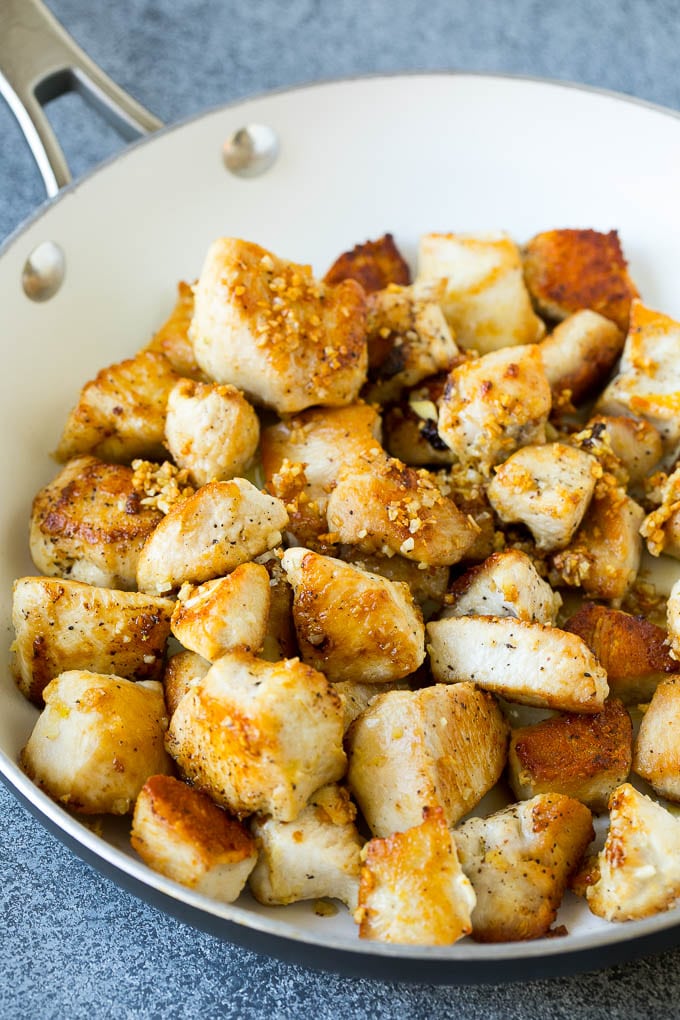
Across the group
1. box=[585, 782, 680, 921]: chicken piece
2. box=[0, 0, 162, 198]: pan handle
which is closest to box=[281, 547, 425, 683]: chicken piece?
box=[585, 782, 680, 921]: chicken piece

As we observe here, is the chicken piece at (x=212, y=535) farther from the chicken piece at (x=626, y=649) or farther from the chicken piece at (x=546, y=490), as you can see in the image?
the chicken piece at (x=626, y=649)

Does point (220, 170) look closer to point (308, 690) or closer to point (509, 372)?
point (509, 372)

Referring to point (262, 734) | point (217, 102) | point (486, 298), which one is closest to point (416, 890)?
point (262, 734)

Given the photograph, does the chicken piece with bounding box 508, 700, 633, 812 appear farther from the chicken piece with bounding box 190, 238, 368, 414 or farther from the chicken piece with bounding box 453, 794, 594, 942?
the chicken piece with bounding box 190, 238, 368, 414

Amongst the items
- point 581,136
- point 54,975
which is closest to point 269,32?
point 581,136

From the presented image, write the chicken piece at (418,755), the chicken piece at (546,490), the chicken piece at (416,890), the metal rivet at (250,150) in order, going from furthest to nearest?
the metal rivet at (250,150) → the chicken piece at (546,490) → the chicken piece at (418,755) → the chicken piece at (416,890)

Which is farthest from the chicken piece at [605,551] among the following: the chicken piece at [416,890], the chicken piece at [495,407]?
the chicken piece at [416,890]
